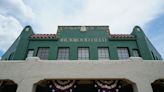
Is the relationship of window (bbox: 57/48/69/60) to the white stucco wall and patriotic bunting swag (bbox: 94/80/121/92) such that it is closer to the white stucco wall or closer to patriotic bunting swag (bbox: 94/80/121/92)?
the white stucco wall

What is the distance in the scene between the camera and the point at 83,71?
9.73m

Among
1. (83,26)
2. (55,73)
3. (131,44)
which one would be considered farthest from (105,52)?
(55,73)

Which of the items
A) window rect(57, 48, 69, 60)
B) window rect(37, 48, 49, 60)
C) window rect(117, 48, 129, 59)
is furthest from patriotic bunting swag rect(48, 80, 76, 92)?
window rect(117, 48, 129, 59)

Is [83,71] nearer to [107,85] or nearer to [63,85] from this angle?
[63,85]

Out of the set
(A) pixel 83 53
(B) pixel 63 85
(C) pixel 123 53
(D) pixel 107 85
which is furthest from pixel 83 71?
(C) pixel 123 53

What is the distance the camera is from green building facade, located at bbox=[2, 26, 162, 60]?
15.2 meters

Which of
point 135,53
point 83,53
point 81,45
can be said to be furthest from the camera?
point 81,45

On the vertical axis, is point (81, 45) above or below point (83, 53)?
above

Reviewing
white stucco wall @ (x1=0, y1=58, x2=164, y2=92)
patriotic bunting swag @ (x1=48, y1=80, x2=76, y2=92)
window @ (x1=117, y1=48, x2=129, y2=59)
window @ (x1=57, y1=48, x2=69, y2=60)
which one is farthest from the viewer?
window @ (x1=117, y1=48, x2=129, y2=59)

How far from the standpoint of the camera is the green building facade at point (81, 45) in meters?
15.2

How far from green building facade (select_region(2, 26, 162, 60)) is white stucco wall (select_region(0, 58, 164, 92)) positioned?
16.3ft

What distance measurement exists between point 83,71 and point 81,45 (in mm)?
6329

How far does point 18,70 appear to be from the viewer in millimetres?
9695

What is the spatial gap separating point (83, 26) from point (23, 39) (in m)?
6.72
